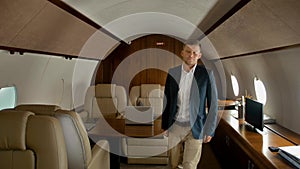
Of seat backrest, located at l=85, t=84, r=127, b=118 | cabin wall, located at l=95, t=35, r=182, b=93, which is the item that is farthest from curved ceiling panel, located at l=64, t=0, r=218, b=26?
cabin wall, located at l=95, t=35, r=182, b=93

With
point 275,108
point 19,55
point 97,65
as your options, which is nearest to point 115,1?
point 19,55

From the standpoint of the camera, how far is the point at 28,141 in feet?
5.69

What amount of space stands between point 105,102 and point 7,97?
2.01 m

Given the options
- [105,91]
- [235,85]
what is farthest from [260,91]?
[105,91]

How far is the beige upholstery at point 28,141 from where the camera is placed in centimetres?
171

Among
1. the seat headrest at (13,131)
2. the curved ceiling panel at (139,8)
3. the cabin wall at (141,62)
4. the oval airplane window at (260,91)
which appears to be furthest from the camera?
the cabin wall at (141,62)

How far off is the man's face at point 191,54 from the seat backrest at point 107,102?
2.38 meters

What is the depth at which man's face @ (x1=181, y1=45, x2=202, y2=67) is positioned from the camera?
2.48m

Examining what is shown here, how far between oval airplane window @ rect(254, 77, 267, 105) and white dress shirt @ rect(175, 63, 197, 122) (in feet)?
4.50

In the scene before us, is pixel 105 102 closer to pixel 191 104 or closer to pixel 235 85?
pixel 235 85

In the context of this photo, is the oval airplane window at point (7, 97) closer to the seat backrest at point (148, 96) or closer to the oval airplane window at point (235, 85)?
the seat backrest at point (148, 96)

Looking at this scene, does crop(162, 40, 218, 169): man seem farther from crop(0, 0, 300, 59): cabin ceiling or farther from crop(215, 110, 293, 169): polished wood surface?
crop(0, 0, 300, 59): cabin ceiling

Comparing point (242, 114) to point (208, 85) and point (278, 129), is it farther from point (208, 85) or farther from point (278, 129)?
point (208, 85)

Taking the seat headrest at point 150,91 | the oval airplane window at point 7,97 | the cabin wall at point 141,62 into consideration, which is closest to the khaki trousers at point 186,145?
the oval airplane window at point 7,97
